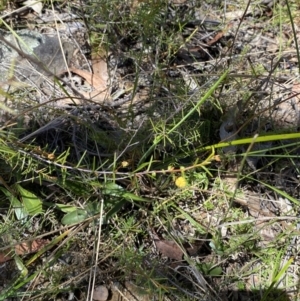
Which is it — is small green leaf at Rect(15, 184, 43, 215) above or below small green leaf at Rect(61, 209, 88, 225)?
above

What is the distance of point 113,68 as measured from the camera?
222 cm

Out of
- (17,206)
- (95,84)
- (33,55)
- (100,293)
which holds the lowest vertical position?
(100,293)

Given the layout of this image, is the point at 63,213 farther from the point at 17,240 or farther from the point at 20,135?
the point at 20,135

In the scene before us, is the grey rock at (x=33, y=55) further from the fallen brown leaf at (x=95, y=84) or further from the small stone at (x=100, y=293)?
the small stone at (x=100, y=293)

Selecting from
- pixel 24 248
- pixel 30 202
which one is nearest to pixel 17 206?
pixel 30 202

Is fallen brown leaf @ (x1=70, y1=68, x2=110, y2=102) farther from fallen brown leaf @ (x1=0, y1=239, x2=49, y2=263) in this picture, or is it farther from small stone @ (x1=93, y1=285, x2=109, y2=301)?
small stone @ (x1=93, y1=285, x2=109, y2=301)

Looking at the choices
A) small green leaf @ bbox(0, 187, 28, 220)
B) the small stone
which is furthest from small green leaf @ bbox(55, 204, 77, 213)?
the small stone

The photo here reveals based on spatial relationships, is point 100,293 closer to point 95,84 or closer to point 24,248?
point 24,248

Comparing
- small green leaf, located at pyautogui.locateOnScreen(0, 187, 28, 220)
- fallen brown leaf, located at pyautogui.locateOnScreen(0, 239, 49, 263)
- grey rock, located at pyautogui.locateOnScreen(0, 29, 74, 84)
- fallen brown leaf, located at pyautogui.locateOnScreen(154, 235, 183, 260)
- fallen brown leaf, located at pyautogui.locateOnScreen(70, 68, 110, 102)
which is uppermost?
grey rock, located at pyautogui.locateOnScreen(0, 29, 74, 84)

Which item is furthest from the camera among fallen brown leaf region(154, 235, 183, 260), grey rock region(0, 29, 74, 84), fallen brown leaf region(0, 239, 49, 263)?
grey rock region(0, 29, 74, 84)

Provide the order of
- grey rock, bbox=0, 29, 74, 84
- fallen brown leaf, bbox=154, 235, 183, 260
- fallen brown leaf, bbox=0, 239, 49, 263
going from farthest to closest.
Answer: grey rock, bbox=0, 29, 74, 84 < fallen brown leaf, bbox=154, 235, 183, 260 < fallen brown leaf, bbox=0, 239, 49, 263

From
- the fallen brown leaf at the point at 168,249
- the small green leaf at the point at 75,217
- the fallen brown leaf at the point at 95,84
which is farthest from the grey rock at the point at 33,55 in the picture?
the fallen brown leaf at the point at 168,249

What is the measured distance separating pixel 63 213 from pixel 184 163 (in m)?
0.51

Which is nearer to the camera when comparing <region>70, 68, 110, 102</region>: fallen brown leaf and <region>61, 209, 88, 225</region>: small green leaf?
<region>61, 209, 88, 225</region>: small green leaf
